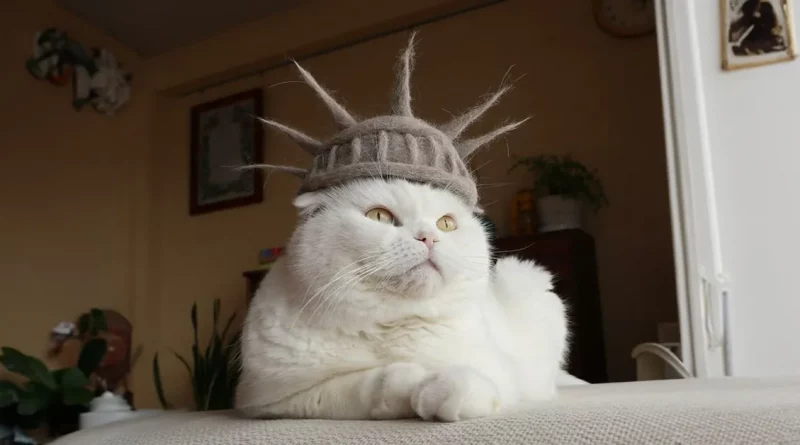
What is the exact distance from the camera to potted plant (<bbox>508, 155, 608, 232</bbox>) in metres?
2.24

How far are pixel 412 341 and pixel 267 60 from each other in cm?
279

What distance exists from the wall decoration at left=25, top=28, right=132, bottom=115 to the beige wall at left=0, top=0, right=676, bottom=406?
0.06 metres

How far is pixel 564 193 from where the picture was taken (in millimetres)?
2262

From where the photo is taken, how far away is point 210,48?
3398 mm

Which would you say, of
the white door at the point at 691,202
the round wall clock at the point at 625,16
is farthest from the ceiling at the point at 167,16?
the white door at the point at 691,202

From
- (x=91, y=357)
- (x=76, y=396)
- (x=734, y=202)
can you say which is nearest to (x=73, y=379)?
(x=76, y=396)

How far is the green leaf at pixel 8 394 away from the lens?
2.38m

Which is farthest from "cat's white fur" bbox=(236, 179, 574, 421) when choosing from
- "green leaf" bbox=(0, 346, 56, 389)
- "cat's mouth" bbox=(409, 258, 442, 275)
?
"green leaf" bbox=(0, 346, 56, 389)

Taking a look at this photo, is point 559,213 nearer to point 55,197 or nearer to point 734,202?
point 734,202

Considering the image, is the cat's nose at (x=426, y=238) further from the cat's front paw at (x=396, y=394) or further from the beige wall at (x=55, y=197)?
the beige wall at (x=55, y=197)

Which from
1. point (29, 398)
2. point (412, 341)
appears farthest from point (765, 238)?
point (29, 398)

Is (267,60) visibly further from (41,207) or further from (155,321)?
(155,321)

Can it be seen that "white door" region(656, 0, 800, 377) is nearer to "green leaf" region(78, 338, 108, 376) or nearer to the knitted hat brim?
the knitted hat brim

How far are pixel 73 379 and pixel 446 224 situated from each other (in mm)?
2311
